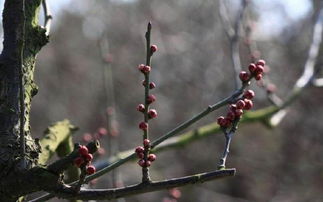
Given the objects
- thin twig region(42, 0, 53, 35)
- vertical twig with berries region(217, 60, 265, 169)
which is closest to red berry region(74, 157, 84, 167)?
vertical twig with berries region(217, 60, 265, 169)

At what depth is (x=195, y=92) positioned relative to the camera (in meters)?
14.9

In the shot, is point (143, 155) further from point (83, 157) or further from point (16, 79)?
point (16, 79)

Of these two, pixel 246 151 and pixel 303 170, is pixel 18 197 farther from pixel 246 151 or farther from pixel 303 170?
pixel 246 151

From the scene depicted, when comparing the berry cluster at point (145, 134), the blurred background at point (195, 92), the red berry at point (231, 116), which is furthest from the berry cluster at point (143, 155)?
the blurred background at point (195, 92)

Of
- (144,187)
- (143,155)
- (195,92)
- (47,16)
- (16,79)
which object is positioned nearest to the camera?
(144,187)

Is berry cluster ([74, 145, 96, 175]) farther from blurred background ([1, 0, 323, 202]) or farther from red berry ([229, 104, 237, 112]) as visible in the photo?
blurred background ([1, 0, 323, 202])

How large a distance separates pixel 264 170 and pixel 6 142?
11467 millimetres

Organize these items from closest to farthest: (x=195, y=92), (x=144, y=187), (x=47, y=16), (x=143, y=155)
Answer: (x=144, y=187), (x=143, y=155), (x=47, y=16), (x=195, y=92)

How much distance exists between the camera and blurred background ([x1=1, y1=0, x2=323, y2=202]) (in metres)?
12.0

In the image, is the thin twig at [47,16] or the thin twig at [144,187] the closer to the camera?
the thin twig at [144,187]

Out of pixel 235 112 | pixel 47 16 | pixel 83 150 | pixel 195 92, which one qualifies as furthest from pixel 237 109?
pixel 195 92

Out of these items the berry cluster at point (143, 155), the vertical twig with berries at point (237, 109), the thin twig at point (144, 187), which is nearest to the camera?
the thin twig at point (144, 187)

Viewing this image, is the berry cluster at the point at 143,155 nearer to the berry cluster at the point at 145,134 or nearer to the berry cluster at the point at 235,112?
Result: the berry cluster at the point at 145,134

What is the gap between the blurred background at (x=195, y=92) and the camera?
39.3ft
